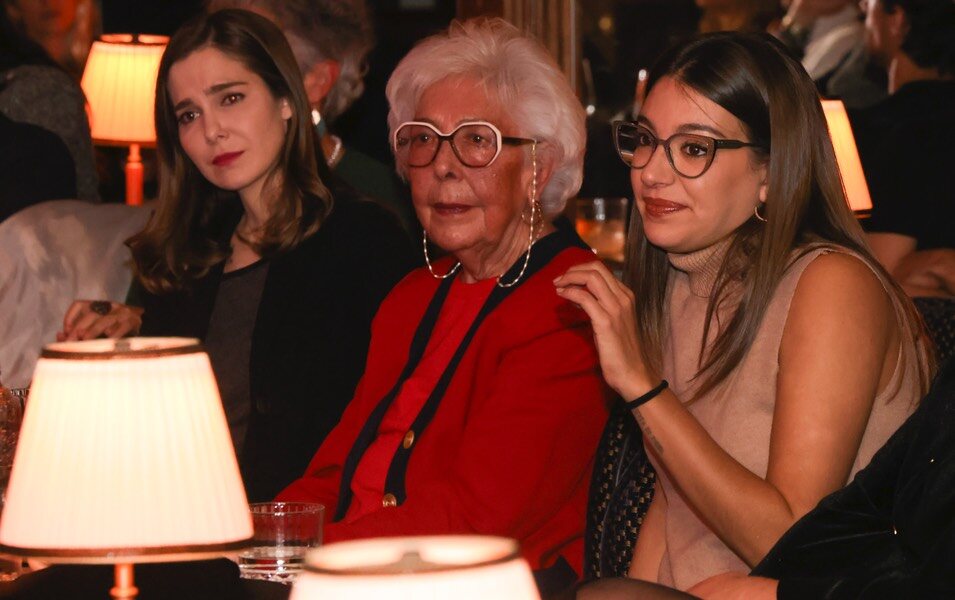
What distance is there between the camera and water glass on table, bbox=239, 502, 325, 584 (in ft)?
7.06

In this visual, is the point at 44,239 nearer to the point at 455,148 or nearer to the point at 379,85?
the point at 455,148

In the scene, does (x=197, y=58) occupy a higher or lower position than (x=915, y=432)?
higher

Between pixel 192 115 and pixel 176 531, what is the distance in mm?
1994

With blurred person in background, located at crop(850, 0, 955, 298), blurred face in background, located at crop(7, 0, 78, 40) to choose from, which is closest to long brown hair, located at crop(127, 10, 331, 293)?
blurred person in background, located at crop(850, 0, 955, 298)

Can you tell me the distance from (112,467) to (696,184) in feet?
3.83

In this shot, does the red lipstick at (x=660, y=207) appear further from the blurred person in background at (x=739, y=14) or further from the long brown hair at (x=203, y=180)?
the blurred person in background at (x=739, y=14)

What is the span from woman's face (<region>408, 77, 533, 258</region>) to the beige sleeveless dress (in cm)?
Result: 51

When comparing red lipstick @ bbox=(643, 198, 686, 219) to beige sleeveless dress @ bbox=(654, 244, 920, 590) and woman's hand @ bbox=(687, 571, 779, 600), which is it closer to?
beige sleeveless dress @ bbox=(654, 244, 920, 590)

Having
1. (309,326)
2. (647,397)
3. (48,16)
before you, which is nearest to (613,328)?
(647,397)

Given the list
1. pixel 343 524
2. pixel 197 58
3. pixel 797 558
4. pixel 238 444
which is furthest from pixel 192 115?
pixel 797 558

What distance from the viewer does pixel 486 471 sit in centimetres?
263

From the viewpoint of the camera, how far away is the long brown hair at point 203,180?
3.45 meters

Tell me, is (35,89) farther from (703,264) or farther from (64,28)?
(703,264)

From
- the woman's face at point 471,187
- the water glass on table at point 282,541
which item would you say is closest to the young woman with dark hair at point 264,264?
the woman's face at point 471,187
